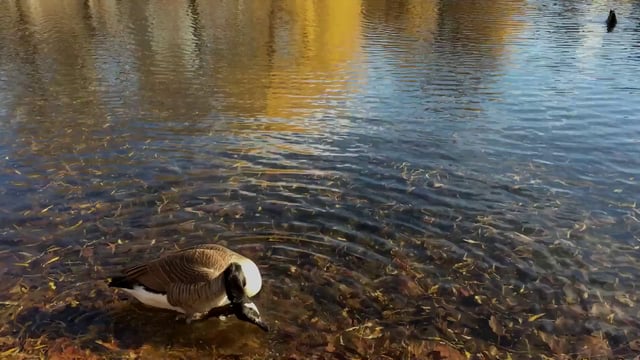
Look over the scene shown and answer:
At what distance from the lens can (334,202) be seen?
1002 cm

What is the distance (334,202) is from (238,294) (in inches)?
164

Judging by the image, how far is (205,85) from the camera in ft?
63.4

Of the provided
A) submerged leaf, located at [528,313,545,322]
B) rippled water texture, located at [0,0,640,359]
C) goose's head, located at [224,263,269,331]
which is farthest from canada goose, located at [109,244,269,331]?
submerged leaf, located at [528,313,545,322]

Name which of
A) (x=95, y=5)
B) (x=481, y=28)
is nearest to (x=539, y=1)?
(x=481, y=28)

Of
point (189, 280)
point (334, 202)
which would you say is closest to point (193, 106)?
point (334, 202)

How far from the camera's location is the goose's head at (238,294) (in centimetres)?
604

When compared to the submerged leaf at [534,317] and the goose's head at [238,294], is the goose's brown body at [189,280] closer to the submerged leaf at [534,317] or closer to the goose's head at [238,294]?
the goose's head at [238,294]

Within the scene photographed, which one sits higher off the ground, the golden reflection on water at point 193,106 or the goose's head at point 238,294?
the goose's head at point 238,294

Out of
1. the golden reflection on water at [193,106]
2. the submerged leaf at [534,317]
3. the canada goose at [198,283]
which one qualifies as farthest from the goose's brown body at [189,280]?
the submerged leaf at [534,317]

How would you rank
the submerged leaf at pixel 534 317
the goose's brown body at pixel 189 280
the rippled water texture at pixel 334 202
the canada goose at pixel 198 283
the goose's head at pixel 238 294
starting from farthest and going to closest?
A: the submerged leaf at pixel 534 317 < the rippled water texture at pixel 334 202 < the goose's brown body at pixel 189 280 < the canada goose at pixel 198 283 < the goose's head at pixel 238 294

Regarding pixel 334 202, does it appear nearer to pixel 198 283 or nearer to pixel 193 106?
pixel 198 283

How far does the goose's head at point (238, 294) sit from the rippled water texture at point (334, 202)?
52 cm

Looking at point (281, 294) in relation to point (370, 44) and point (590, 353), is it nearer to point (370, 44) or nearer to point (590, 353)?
point (590, 353)

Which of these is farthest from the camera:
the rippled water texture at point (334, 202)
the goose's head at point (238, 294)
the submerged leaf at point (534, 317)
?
the submerged leaf at point (534, 317)
